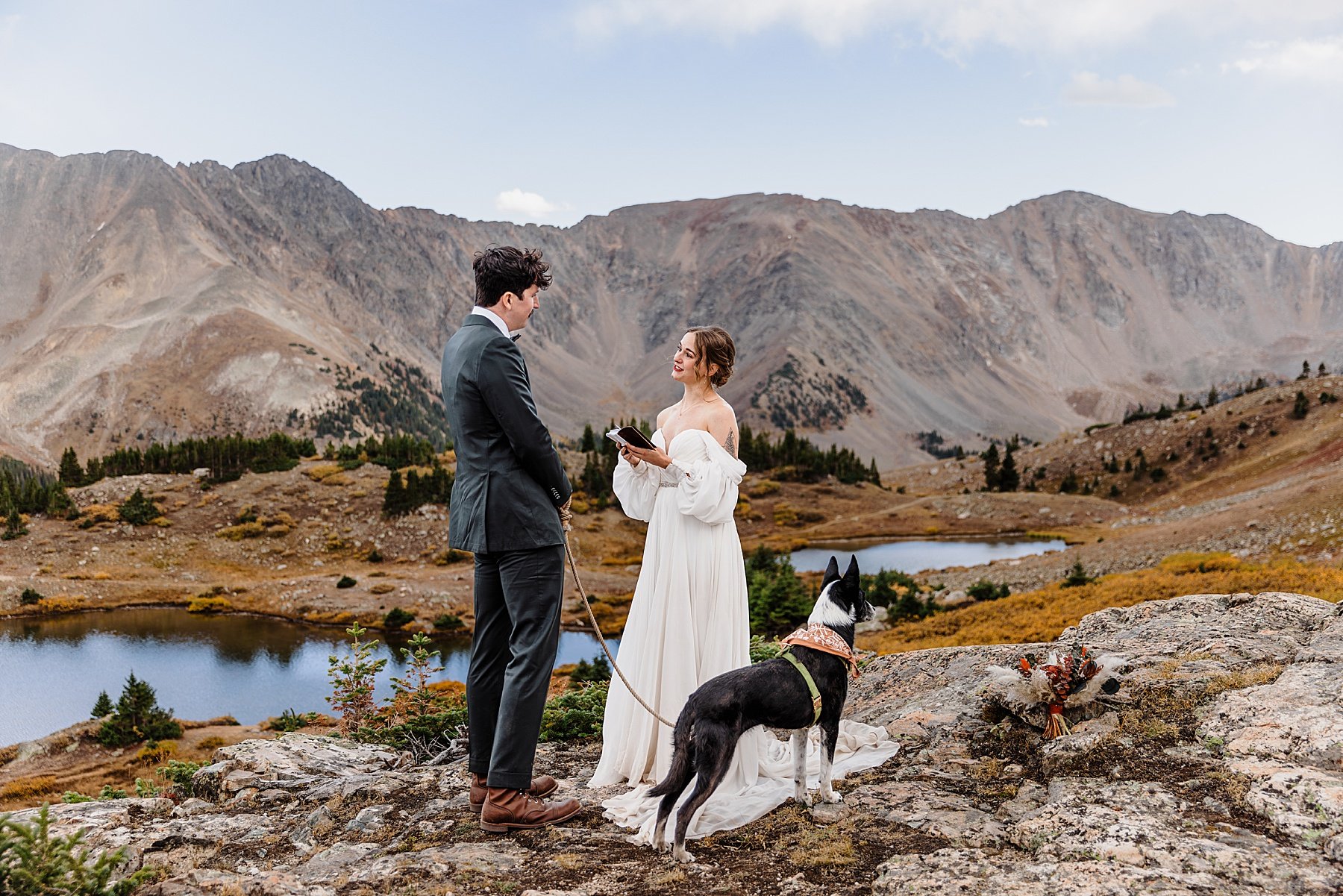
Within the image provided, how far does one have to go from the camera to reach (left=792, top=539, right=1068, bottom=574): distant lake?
5494 cm

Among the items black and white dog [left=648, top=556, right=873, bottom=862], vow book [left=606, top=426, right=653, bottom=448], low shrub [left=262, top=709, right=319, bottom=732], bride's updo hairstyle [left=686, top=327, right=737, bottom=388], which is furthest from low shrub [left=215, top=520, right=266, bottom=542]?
black and white dog [left=648, top=556, right=873, bottom=862]

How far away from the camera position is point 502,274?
5809 millimetres

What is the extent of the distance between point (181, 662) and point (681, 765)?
39110 mm

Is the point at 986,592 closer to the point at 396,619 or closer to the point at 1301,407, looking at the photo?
the point at 396,619

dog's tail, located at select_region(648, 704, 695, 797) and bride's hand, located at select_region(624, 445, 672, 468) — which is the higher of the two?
bride's hand, located at select_region(624, 445, 672, 468)

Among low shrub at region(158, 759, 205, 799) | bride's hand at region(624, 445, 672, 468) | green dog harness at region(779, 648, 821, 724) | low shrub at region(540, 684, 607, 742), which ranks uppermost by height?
bride's hand at region(624, 445, 672, 468)

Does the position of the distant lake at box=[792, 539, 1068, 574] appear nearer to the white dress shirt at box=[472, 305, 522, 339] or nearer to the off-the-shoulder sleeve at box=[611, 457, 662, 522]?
the off-the-shoulder sleeve at box=[611, 457, 662, 522]

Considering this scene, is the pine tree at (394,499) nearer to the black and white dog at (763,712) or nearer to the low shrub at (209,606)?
the low shrub at (209,606)

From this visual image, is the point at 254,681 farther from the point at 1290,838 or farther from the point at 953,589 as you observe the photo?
the point at 1290,838

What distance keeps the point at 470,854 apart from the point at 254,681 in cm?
3375

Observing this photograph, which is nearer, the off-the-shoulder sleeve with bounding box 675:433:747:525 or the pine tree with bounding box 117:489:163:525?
the off-the-shoulder sleeve with bounding box 675:433:747:525

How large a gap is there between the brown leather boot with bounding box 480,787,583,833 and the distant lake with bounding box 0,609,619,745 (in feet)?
79.6

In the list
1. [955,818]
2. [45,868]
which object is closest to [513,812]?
[45,868]

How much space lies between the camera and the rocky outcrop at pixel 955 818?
4.63 metres
